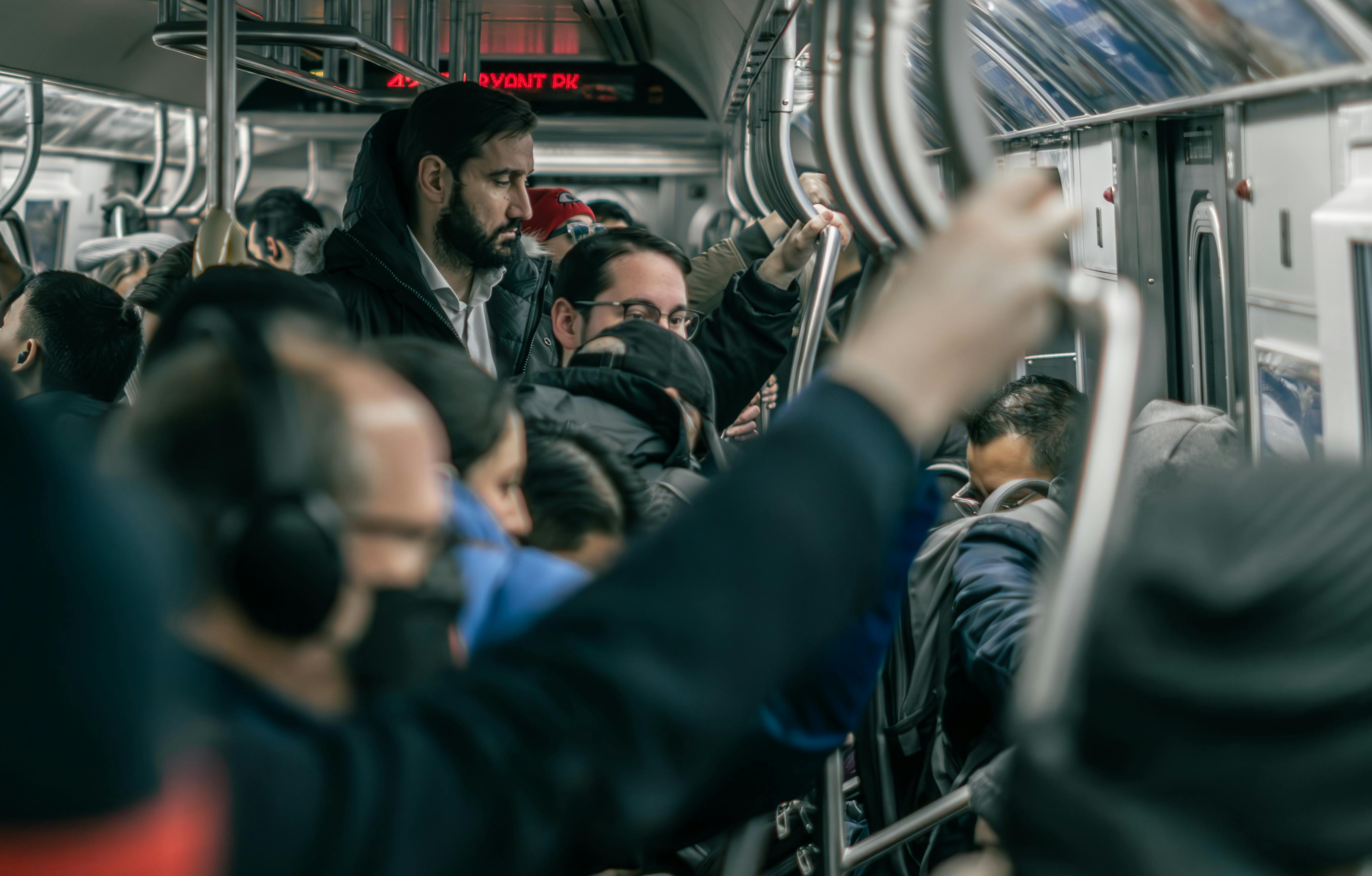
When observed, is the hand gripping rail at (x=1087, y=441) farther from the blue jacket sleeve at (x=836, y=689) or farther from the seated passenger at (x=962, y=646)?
the seated passenger at (x=962, y=646)

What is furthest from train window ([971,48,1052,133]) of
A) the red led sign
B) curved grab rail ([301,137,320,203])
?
curved grab rail ([301,137,320,203])

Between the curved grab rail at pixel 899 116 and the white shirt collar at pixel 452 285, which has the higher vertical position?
the white shirt collar at pixel 452 285

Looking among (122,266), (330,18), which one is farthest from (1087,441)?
(122,266)

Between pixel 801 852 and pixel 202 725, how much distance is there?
1450mm

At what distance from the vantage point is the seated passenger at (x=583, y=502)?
1334 millimetres

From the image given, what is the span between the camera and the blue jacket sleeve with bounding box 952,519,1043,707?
1562 mm

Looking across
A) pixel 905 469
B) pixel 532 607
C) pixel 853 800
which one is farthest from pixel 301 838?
pixel 853 800

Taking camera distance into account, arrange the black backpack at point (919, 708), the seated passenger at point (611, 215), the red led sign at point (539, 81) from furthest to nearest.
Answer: the red led sign at point (539, 81)
the seated passenger at point (611, 215)
the black backpack at point (919, 708)

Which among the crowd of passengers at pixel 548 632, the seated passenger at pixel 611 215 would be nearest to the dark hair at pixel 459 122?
the crowd of passengers at pixel 548 632

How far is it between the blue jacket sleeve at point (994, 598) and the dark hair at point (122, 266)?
3236mm

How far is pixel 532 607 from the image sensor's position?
0.92 metres

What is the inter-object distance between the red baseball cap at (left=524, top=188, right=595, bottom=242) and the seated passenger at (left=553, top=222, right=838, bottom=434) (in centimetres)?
197

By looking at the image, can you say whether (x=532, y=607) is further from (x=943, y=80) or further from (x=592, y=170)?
(x=592, y=170)

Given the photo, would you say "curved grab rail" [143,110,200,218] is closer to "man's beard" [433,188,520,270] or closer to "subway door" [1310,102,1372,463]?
"man's beard" [433,188,520,270]
